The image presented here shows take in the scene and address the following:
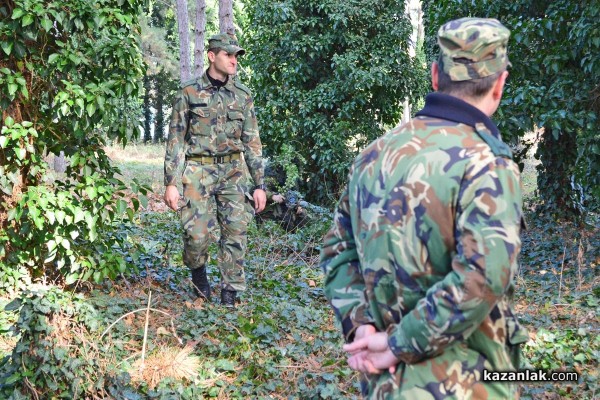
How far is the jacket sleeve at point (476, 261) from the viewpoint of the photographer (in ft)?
6.09

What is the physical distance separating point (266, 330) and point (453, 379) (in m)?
3.77

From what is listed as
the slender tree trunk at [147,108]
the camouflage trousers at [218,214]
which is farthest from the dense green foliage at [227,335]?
the slender tree trunk at [147,108]

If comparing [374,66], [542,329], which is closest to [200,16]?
[374,66]

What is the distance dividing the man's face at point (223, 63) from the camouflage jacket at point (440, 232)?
13.6 ft

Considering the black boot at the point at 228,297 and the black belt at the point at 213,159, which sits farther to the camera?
the black boot at the point at 228,297

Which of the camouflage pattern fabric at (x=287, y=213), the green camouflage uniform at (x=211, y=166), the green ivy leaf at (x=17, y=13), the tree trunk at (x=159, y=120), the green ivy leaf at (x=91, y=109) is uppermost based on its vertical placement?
the green ivy leaf at (x=17, y=13)

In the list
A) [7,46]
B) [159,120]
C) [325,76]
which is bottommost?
[159,120]

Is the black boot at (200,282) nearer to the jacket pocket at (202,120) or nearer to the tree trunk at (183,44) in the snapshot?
the jacket pocket at (202,120)

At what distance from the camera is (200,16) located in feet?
50.2

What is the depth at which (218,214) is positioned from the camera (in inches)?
249

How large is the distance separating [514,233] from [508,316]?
30cm

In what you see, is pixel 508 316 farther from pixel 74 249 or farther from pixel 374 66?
pixel 374 66

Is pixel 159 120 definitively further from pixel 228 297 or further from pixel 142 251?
pixel 228 297

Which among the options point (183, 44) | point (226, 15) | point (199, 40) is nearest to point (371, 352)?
point (226, 15)
